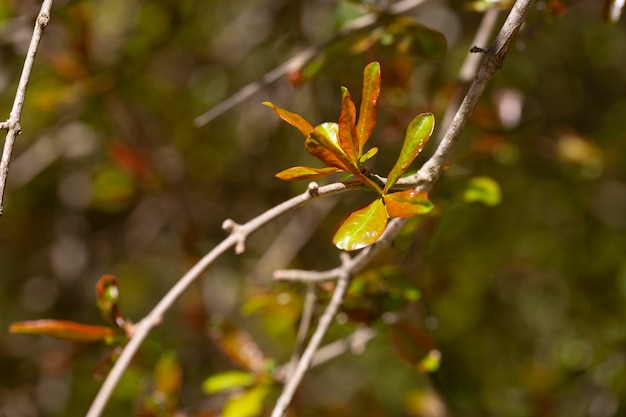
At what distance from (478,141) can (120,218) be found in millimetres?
1708

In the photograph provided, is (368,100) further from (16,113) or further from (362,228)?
(16,113)

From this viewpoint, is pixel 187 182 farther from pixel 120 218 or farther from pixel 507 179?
pixel 507 179

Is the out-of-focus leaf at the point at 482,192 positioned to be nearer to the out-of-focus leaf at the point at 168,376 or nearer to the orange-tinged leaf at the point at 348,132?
the orange-tinged leaf at the point at 348,132

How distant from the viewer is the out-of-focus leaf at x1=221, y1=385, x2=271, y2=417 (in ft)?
3.96

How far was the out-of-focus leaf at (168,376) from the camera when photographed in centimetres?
134

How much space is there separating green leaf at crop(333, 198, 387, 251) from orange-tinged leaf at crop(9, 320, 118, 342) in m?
0.41

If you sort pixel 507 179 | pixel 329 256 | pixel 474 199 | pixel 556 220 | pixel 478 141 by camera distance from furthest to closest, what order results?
pixel 329 256
pixel 556 220
pixel 507 179
pixel 478 141
pixel 474 199

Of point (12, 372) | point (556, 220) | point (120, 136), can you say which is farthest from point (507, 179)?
point (12, 372)

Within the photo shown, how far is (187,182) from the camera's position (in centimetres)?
236

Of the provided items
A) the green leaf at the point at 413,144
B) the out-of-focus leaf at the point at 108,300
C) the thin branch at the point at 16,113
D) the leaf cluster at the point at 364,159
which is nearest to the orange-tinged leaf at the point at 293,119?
the leaf cluster at the point at 364,159

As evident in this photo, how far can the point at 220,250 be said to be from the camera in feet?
2.71

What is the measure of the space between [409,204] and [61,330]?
537 millimetres

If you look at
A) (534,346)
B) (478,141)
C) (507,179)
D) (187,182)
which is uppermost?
(478,141)

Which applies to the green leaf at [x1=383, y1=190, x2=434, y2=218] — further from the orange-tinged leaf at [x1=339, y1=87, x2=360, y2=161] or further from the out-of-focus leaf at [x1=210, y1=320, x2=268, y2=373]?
the out-of-focus leaf at [x1=210, y1=320, x2=268, y2=373]
